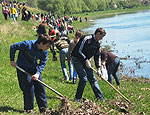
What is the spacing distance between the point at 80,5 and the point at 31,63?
14280cm

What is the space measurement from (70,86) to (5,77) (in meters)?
2.52

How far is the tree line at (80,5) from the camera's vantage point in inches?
4673

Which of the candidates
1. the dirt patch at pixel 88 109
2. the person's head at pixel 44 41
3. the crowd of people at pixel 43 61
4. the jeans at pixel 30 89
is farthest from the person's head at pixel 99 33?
the jeans at pixel 30 89

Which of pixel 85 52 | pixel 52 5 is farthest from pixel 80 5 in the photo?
pixel 85 52

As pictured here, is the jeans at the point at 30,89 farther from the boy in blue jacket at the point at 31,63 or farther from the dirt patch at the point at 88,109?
the dirt patch at the point at 88,109

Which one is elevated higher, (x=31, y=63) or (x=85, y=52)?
(x=31, y=63)

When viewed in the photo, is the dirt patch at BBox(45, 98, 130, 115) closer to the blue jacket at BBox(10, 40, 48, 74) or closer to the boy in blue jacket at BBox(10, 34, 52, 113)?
the boy in blue jacket at BBox(10, 34, 52, 113)

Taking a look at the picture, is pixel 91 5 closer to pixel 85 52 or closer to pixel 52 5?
pixel 52 5

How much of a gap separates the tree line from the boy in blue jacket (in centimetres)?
10654

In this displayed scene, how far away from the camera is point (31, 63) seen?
7.79m

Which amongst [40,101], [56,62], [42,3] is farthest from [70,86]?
[42,3]

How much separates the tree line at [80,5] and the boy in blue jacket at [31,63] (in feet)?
350

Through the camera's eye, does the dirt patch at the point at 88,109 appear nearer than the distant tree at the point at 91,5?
Yes

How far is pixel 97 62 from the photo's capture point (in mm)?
9938
